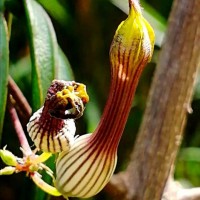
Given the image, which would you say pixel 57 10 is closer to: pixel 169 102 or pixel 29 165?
pixel 169 102

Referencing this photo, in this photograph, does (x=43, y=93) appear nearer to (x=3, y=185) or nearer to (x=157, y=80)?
(x=157, y=80)

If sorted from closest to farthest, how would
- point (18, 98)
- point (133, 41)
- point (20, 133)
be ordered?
point (133, 41) < point (20, 133) < point (18, 98)

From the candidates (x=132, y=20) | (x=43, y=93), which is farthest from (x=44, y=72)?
(x=132, y=20)

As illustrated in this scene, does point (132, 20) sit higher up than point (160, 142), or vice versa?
point (132, 20)

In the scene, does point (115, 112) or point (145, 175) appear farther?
point (145, 175)

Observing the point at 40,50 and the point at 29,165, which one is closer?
the point at 29,165

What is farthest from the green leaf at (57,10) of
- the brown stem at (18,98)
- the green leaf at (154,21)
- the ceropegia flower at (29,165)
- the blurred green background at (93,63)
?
the ceropegia flower at (29,165)

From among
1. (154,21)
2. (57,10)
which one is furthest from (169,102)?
(57,10)
